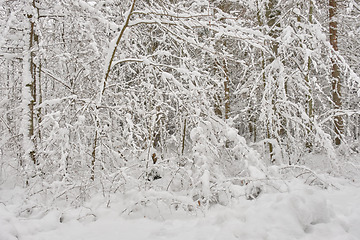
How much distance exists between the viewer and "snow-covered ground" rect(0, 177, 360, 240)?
109 inches

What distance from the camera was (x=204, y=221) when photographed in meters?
3.21

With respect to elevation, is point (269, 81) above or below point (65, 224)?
above

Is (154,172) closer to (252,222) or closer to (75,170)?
(75,170)

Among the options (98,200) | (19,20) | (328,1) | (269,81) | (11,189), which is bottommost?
(11,189)

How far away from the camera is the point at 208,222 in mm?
3176

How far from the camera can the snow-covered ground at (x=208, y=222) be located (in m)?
2.77

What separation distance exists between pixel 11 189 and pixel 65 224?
8.50 feet

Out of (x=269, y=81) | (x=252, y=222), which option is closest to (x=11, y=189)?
(x=252, y=222)

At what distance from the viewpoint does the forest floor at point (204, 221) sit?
2775 mm

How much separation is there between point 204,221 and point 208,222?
0.06 metres

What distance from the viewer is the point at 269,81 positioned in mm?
6117

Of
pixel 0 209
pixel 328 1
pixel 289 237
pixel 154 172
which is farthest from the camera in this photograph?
pixel 328 1

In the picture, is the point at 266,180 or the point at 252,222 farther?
the point at 266,180

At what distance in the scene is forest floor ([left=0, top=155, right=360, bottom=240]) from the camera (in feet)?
9.11
